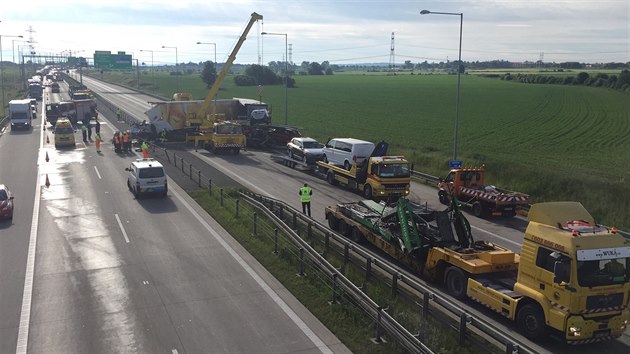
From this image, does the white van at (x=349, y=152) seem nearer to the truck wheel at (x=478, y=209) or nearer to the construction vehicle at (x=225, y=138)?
the truck wheel at (x=478, y=209)

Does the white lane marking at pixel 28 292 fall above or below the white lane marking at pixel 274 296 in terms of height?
below

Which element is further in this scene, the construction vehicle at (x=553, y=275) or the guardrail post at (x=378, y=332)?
the guardrail post at (x=378, y=332)

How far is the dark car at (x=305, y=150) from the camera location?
36.3 m

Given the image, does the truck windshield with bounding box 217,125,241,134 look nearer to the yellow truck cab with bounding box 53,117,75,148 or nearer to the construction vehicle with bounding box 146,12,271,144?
the construction vehicle with bounding box 146,12,271,144

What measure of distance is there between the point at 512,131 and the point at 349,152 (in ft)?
111

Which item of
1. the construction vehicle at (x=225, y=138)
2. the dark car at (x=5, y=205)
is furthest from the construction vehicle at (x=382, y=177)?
the dark car at (x=5, y=205)

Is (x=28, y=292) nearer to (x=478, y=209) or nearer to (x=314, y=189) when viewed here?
(x=314, y=189)

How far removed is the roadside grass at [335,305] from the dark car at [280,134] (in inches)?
962

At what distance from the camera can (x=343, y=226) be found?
21422 mm

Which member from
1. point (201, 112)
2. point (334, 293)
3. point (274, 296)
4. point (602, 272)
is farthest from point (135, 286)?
point (201, 112)

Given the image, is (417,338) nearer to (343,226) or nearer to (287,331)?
(287,331)

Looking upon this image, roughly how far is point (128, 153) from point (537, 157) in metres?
30.7

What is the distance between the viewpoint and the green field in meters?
28.0

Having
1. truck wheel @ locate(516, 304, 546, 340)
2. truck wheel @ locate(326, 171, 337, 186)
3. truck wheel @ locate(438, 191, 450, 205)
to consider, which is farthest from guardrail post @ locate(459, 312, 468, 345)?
truck wheel @ locate(326, 171, 337, 186)
